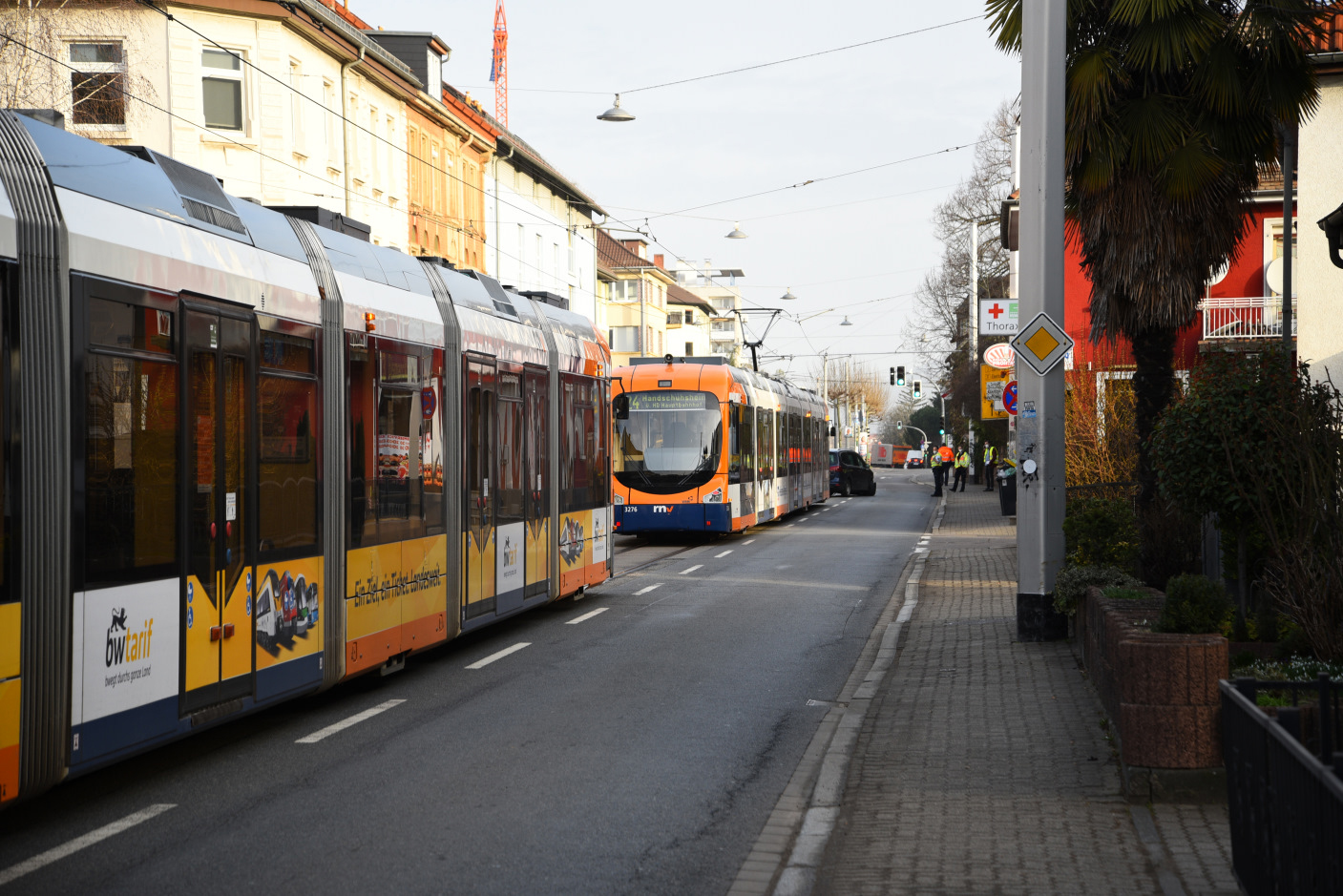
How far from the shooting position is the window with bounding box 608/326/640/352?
8075 centimetres

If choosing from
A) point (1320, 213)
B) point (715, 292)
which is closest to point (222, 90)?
point (1320, 213)

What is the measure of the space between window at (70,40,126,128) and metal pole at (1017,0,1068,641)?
22057 mm

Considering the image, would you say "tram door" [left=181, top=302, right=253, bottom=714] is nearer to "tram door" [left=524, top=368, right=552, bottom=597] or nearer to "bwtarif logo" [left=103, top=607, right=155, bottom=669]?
"bwtarif logo" [left=103, top=607, right=155, bottom=669]

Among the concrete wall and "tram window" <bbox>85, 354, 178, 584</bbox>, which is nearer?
"tram window" <bbox>85, 354, 178, 584</bbox>

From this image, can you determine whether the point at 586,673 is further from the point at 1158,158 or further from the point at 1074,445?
the point at 1074,445

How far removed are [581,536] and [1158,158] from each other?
23.0 ft

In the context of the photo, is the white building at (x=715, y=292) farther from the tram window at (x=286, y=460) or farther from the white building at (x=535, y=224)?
the tram window at (x=286, y=460)

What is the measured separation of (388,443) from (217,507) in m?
2.54

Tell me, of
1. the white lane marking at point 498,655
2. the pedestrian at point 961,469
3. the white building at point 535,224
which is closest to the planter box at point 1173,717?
the white lane marking at point 498,655

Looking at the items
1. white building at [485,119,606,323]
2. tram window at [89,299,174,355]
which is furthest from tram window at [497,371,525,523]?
white building at [485,119,606,323]

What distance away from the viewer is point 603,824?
22.1 feet

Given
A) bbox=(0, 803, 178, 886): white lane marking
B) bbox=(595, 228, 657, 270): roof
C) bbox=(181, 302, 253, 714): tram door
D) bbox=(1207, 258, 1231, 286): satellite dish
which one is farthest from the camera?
bbox=(595, 228, 657, 270): roof

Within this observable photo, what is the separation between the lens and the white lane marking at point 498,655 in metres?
11.9

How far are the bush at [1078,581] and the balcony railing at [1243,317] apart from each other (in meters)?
22.6
